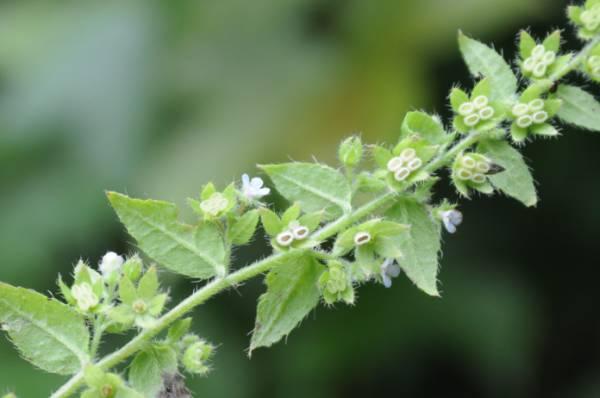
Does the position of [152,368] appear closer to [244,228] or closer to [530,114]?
[244,228]

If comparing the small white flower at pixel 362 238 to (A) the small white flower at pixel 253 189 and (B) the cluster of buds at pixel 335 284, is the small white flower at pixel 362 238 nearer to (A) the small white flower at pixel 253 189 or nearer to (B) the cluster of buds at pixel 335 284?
(B) the cluster of buds at pixel 335 284

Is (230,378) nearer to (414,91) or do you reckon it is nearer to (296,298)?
(414,91)

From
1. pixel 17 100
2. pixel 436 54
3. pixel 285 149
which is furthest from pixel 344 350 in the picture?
pixel 17 100

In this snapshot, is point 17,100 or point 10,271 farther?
point 17,100

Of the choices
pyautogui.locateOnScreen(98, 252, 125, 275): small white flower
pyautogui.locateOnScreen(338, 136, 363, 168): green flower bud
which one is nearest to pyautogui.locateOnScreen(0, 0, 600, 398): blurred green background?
pyautogui.locateOnScreen(338, 136, 363, 168): green flower bud

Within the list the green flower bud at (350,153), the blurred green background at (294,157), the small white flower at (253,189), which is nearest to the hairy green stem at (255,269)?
the green flower bud at (350,153)

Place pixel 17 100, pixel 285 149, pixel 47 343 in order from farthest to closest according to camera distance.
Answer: pixel 17 100 → pixel 285 149 → pixel 47 343

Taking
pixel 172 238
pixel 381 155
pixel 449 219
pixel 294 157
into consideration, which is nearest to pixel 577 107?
pixel 449 219
